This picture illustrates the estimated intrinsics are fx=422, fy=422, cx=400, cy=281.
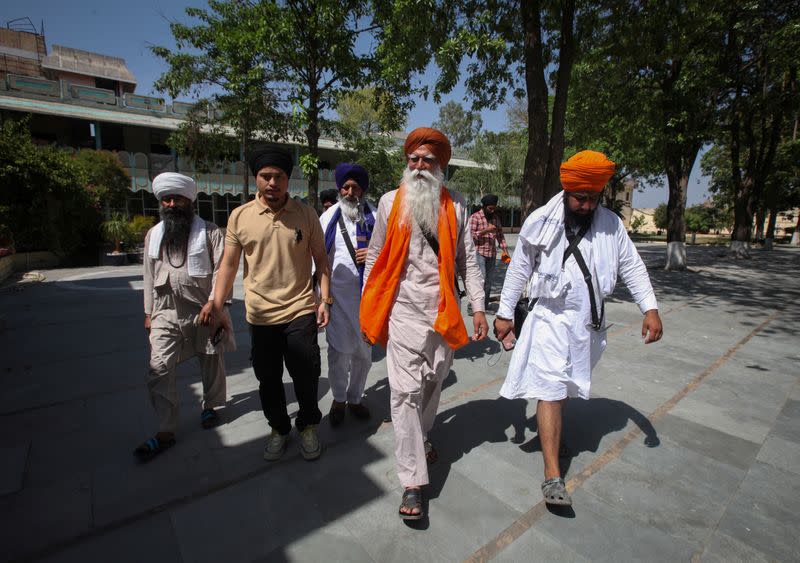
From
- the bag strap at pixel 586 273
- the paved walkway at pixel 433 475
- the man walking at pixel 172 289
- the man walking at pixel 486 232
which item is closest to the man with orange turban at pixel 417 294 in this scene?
the paved walkway at pixel 433 475

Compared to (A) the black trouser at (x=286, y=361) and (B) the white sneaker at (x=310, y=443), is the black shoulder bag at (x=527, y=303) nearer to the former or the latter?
(A) the black trouser at (x=286, y=361)

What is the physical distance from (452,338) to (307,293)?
0.99 metres

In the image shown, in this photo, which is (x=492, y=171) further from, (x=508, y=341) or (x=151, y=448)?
(x=151, y=448)

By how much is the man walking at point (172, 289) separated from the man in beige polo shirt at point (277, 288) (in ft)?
0.83

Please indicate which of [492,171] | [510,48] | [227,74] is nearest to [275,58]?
[227,74]

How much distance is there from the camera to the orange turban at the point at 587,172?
7.52 ft

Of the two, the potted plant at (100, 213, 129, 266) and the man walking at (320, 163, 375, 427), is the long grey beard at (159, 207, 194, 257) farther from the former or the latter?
the potted plant at (100, 213, 129, 266)

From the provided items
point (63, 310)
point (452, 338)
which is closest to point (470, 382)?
point (452, 338)

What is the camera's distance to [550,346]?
8.01 ft

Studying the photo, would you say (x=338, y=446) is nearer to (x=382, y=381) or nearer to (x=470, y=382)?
(x=382, y=381)

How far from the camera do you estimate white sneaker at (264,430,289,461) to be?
→ 270 cm

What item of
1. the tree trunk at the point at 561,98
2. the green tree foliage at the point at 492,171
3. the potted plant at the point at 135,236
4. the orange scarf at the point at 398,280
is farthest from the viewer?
the green tree foliage at the point at 492,171

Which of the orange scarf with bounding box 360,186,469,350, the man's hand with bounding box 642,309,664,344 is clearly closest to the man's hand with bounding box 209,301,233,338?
the orange scarf with bounding box 360,186,469,350

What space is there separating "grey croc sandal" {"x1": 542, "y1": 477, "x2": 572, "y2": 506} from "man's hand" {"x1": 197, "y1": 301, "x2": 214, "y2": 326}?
2252 millimetres
